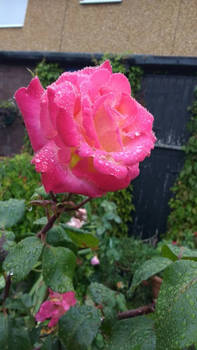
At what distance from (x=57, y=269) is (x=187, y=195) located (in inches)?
142

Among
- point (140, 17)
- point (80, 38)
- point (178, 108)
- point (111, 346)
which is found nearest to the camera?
point (111, 346)

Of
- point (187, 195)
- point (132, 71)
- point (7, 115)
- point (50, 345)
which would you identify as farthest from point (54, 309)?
point (7, 115)

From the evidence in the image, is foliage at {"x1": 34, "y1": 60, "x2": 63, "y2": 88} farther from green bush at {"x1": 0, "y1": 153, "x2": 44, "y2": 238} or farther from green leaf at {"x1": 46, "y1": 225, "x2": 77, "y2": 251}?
green leaf at {"x1": 46, "y1": 225, "x2": 77, "y2": 251}

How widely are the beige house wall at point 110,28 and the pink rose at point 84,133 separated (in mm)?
4596

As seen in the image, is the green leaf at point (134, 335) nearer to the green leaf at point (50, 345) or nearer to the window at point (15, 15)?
the green leaf at point (50, 345)

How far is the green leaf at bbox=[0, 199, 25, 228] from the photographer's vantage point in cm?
54

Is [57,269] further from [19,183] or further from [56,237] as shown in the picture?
[19,183]

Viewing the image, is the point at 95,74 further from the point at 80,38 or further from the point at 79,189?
the point at 80,38

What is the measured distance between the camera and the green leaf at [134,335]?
444 mm

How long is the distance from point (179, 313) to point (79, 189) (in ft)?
0.62

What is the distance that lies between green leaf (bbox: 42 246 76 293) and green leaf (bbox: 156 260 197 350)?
0.15m

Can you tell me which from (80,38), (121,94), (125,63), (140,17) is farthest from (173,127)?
(121,94)

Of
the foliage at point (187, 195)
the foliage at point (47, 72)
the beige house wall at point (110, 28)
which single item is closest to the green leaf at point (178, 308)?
the foliage at point (187, 195)

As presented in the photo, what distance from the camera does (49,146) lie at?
39cm
